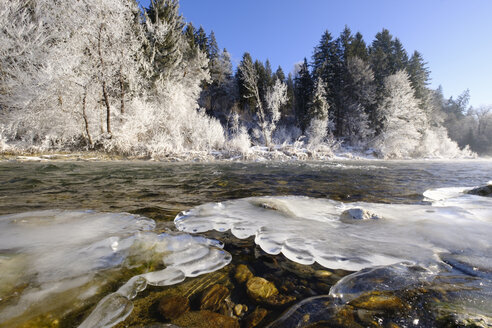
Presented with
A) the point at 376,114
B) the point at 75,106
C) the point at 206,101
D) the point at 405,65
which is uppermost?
the point at 405,65

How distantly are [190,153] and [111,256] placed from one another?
517 inches

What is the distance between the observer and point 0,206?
101 inches

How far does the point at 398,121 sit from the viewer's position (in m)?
20.2

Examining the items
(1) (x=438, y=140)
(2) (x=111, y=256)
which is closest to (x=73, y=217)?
(2) (x=111, y=256)

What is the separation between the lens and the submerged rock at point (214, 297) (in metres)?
1.06

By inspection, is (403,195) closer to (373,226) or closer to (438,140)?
(373,226)

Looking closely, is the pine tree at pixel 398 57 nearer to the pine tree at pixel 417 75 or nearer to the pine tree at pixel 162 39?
the pine tree at pixel 417 75

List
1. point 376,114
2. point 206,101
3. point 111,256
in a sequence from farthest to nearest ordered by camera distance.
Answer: point 206,101 < point 376,114 < point 111,256

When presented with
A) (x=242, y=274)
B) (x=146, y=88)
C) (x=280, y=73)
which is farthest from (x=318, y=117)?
(x=242, y=274)

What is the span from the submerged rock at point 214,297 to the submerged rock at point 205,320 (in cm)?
4

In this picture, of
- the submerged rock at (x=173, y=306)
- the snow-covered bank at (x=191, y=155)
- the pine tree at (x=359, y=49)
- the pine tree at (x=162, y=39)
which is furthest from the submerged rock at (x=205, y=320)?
the pine tree at (x=359, y=49)

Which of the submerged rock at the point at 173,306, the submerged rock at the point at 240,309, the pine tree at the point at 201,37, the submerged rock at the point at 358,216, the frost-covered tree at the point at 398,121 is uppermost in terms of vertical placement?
the pine tree at the point at 201,37

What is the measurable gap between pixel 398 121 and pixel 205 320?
2490 cm

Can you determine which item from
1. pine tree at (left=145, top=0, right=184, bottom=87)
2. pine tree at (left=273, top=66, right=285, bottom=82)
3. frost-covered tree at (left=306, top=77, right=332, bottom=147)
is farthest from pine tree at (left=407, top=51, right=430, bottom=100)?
pine tree at (left=145, top=0, right=184, bottom=87)
